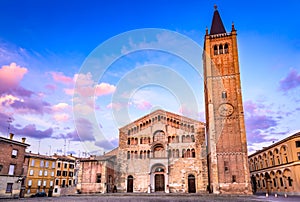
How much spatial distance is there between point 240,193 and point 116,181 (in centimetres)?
1841

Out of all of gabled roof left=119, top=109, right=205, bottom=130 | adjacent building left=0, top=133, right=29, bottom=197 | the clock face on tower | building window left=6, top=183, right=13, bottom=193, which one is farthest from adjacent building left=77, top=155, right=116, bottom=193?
the clock face on tower

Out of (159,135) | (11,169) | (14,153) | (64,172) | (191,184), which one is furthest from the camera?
(64,172)

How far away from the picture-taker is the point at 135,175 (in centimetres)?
3672

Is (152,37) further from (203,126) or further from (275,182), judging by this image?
(275,182)

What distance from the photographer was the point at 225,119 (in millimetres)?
33312

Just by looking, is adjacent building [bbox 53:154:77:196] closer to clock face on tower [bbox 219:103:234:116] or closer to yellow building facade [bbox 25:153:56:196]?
yellow building facade [bbox 25:153:56:196]

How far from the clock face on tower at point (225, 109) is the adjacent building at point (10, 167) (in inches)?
1142

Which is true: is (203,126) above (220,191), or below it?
above

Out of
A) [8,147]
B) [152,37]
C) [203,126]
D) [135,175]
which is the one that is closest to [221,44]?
[203,126]

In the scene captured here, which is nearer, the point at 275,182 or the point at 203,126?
the point at 203,126

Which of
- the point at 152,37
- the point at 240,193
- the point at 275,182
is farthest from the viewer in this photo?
the point at 275,182

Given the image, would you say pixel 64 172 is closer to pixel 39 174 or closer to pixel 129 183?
pixel 39 174

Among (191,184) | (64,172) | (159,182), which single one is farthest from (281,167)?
(64,172)

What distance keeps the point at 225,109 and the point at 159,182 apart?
49.4ft
